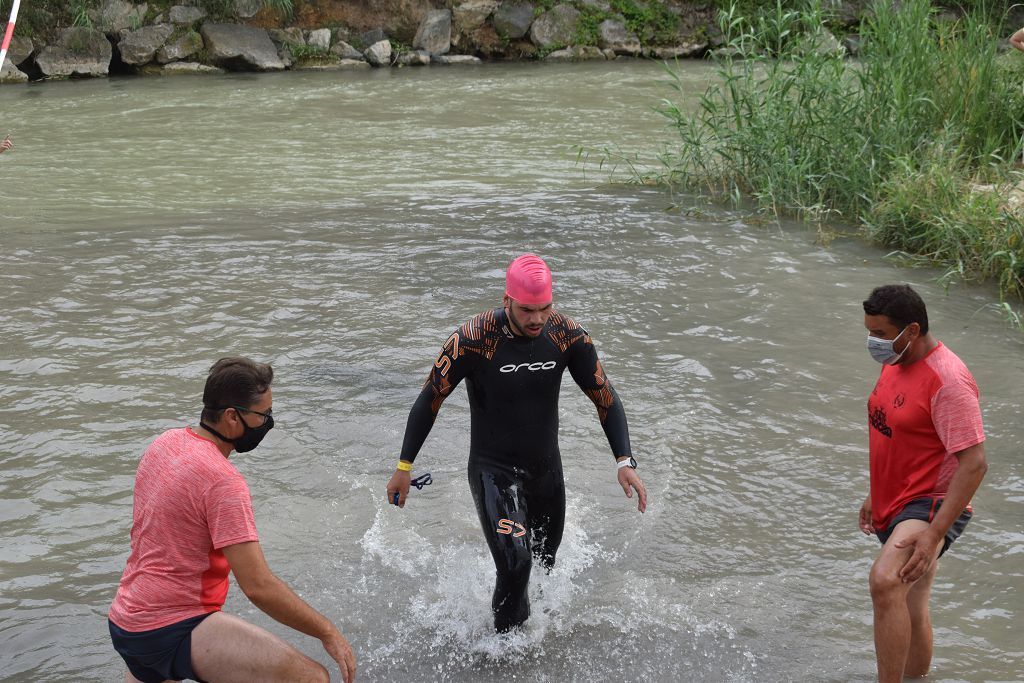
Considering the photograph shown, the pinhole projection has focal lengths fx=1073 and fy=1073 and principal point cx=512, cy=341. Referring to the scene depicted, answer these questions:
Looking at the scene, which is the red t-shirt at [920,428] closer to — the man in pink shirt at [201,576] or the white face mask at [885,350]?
the white face mask at [885,350]

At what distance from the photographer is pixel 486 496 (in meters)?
5.02

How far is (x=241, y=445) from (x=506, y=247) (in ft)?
25.8

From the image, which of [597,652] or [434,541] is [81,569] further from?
[597,652]

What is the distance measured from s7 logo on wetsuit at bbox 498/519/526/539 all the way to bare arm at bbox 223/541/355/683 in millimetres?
1279

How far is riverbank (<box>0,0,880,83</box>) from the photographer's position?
23.4 meters

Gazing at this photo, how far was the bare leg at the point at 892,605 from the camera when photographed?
422 centimetres

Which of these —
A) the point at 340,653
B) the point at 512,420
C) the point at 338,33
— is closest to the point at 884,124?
the point at 512,420

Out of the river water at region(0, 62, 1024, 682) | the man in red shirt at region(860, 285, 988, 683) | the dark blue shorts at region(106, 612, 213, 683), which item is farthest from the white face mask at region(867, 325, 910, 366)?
the dark blue shorts at region(106, 612, 213, 683)

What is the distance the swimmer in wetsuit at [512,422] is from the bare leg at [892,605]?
1.18 metres

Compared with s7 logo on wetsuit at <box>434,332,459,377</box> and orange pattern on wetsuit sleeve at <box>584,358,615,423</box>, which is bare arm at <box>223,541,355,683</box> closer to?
s7 logo on wetsuit at <box>434,332,459,377</box>

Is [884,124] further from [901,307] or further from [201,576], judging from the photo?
[201,576]

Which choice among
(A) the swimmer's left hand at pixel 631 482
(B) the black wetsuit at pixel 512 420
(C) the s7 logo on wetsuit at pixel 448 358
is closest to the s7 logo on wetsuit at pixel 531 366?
(B) the black wetsuit at pixel 512 420

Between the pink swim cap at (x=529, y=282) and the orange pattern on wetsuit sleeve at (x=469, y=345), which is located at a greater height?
the pink swim cap at (x=529, y=282)

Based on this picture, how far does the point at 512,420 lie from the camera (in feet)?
16.7
